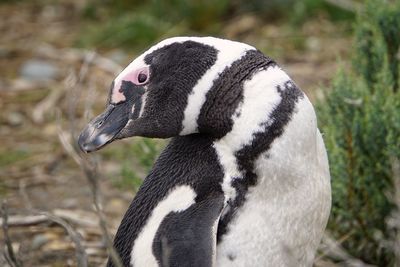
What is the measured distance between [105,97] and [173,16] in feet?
2.79

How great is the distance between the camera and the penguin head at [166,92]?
202 cm

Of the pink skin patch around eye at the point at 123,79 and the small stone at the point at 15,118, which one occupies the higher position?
the pink skin patch around eye at the point at 123,79

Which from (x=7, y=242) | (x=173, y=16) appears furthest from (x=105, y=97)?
(x=7, y=242)

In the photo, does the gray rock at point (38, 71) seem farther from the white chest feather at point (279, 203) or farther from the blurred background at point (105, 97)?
the white chest feather at point (279, 203)

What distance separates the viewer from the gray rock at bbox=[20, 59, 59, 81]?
4.92 m

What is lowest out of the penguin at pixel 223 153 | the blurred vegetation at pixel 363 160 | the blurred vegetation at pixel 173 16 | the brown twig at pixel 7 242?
the blurred vegetation at pixel 173 16

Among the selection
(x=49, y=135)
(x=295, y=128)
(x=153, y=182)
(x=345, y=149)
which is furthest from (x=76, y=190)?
(x=295, y=128)

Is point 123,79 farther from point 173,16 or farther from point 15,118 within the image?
point 173,16

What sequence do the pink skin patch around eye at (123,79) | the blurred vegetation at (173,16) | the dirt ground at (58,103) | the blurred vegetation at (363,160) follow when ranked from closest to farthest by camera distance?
the pink skin patch around eye at (123,79), the blurred vegetation at (363,160), the dirt ground at (58,103), the blurred vegetation at (173,16)

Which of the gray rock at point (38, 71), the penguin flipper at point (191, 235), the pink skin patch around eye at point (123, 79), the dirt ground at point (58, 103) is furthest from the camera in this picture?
the gray rock at point (38, 71)

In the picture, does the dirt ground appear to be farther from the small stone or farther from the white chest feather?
the white chest feather

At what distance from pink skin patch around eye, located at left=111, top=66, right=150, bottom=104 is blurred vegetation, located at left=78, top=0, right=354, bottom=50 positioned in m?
3.09

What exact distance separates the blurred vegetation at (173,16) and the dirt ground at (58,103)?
0.24ft

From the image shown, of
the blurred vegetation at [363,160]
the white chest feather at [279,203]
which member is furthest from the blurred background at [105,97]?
the white chest feather at [279,203]
